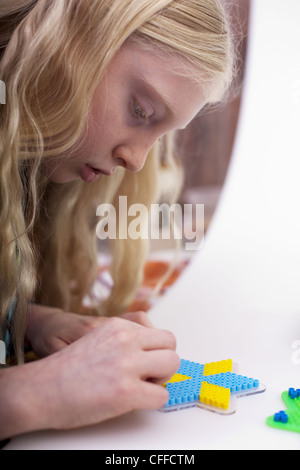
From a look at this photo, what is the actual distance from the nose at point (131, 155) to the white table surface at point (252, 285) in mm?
282

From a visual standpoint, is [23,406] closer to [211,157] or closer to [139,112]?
[139,112]

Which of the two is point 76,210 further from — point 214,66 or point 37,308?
point 214,66

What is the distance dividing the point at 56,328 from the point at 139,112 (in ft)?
1.07

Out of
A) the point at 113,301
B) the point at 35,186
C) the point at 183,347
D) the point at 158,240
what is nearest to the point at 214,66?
the point at 35,186

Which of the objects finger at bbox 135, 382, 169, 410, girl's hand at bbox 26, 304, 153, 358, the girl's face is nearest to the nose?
the girl's face

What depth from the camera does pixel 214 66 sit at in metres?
0.78

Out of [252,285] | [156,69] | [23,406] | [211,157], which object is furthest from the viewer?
[211,157]

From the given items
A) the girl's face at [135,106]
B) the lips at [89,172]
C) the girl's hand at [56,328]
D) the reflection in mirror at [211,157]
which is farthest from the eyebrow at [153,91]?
the reflection in mirror at [211,157]

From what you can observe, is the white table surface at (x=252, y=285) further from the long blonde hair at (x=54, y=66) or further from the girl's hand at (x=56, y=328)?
the long blonde hair at (x=54, y=66)

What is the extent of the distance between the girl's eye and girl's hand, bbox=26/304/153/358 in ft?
0.87

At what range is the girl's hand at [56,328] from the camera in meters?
0.78

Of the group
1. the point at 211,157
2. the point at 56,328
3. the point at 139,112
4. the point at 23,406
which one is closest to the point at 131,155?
the point at 139,112

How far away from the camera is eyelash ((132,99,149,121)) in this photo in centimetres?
75

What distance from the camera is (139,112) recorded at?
0.76 meters
